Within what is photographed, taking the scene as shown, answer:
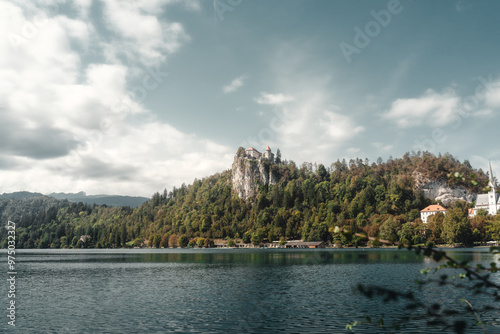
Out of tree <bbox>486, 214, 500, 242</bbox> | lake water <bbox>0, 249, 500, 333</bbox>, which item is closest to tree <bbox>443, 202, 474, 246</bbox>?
tree <bbox>486, 214, 500, 242</bbox>

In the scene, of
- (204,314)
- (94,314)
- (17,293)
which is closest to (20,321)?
(94,314)

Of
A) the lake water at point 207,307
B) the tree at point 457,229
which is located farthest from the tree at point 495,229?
the lake water at point 207,307

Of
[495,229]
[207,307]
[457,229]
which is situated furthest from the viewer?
[457,229]

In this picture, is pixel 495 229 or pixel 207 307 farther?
pixel 495 229

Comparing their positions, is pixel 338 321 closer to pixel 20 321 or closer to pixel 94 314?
pixel 94 314

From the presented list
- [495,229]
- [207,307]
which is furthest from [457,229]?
[207,307]

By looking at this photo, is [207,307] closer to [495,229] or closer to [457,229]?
[495,229]

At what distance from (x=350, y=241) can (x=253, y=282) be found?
49983 mm

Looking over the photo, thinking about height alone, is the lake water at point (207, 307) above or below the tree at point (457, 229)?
below

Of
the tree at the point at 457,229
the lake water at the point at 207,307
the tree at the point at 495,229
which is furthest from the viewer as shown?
the tree at the point at 457,229

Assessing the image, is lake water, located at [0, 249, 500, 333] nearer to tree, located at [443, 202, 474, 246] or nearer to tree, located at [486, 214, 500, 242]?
tree, located at [486, 214, 500, 242]

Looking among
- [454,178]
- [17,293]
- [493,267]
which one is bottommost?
[17,293]

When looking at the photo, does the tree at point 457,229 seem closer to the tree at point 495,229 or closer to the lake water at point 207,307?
the tree at point 495,229

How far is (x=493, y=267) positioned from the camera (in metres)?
6.46
